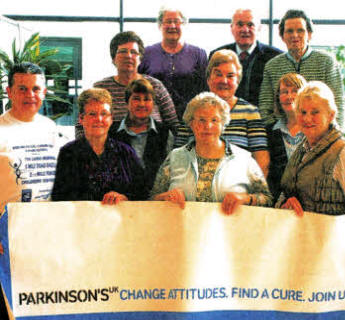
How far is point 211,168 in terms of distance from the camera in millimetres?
2318

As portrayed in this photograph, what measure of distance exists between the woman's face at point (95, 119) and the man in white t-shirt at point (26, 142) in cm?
18

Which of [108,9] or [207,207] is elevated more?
[108,9]

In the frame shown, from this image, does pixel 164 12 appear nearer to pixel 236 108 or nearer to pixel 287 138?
pixel 236 108

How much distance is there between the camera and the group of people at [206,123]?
226 cm

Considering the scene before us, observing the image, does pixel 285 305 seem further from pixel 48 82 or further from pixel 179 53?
pixel 48 82

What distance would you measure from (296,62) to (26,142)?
5.17 ft

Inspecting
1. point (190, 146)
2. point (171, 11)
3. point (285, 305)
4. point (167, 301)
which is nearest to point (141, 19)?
point (171, 11)

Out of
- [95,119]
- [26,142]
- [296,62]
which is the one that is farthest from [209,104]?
[26,142]

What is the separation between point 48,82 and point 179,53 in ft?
2.58

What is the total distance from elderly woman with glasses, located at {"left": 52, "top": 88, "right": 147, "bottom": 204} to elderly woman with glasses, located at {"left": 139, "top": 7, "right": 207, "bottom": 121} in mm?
424

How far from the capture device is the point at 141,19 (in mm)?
2748

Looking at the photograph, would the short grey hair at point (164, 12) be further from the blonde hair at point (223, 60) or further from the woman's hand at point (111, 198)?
the woman's hand at point (111, 198)

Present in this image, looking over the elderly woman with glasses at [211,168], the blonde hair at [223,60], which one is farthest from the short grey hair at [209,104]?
the blonde hair at [223,60]

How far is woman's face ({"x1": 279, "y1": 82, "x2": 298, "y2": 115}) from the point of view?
254 centimetres
